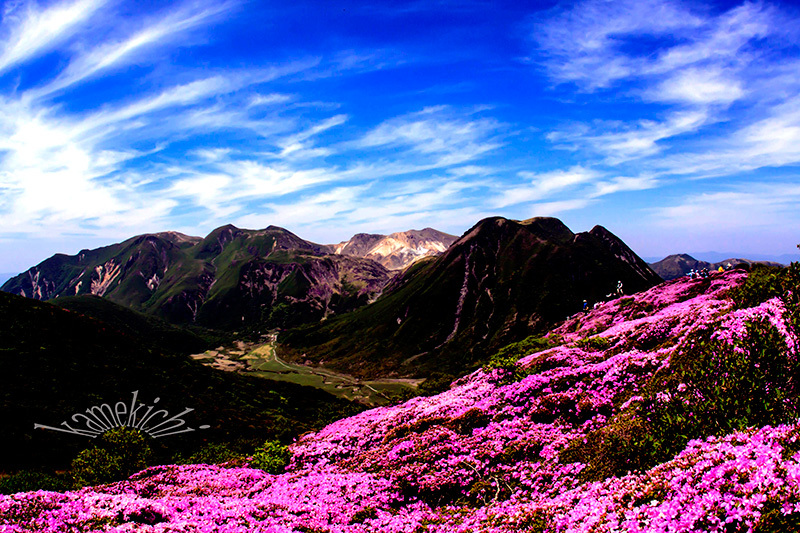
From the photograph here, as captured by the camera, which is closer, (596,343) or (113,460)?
(113,460)

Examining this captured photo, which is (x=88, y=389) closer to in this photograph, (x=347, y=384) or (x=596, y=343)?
(x=596, y=343)

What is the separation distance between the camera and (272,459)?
2970cm

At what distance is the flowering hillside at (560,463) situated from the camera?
9.32 m

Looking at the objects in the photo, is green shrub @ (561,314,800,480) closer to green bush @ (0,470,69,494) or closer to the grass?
green bush @ (0,470,69,494)

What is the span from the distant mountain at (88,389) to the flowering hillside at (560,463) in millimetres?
24319

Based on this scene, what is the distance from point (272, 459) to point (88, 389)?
178 ft

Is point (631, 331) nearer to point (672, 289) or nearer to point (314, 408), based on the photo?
point (672, 289)

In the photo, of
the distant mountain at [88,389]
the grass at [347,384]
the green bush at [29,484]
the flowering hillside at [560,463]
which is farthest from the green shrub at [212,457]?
the grass at [347,384]

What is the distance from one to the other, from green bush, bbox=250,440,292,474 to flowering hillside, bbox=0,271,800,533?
96 centimetres

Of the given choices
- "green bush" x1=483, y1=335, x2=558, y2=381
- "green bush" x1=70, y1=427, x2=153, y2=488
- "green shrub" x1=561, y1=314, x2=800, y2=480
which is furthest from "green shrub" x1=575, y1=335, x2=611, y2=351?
"green bush" x1=70, y1=427, x2=153, y2=488

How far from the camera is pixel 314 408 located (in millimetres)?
103125

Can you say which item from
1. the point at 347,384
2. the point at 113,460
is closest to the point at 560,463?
the point at 113,460

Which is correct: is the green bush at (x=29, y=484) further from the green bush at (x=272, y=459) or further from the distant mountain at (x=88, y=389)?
the distant mountain at (x=88, y=389)

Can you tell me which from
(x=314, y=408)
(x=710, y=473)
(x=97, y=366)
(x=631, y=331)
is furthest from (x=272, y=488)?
(x=314, y=408)
